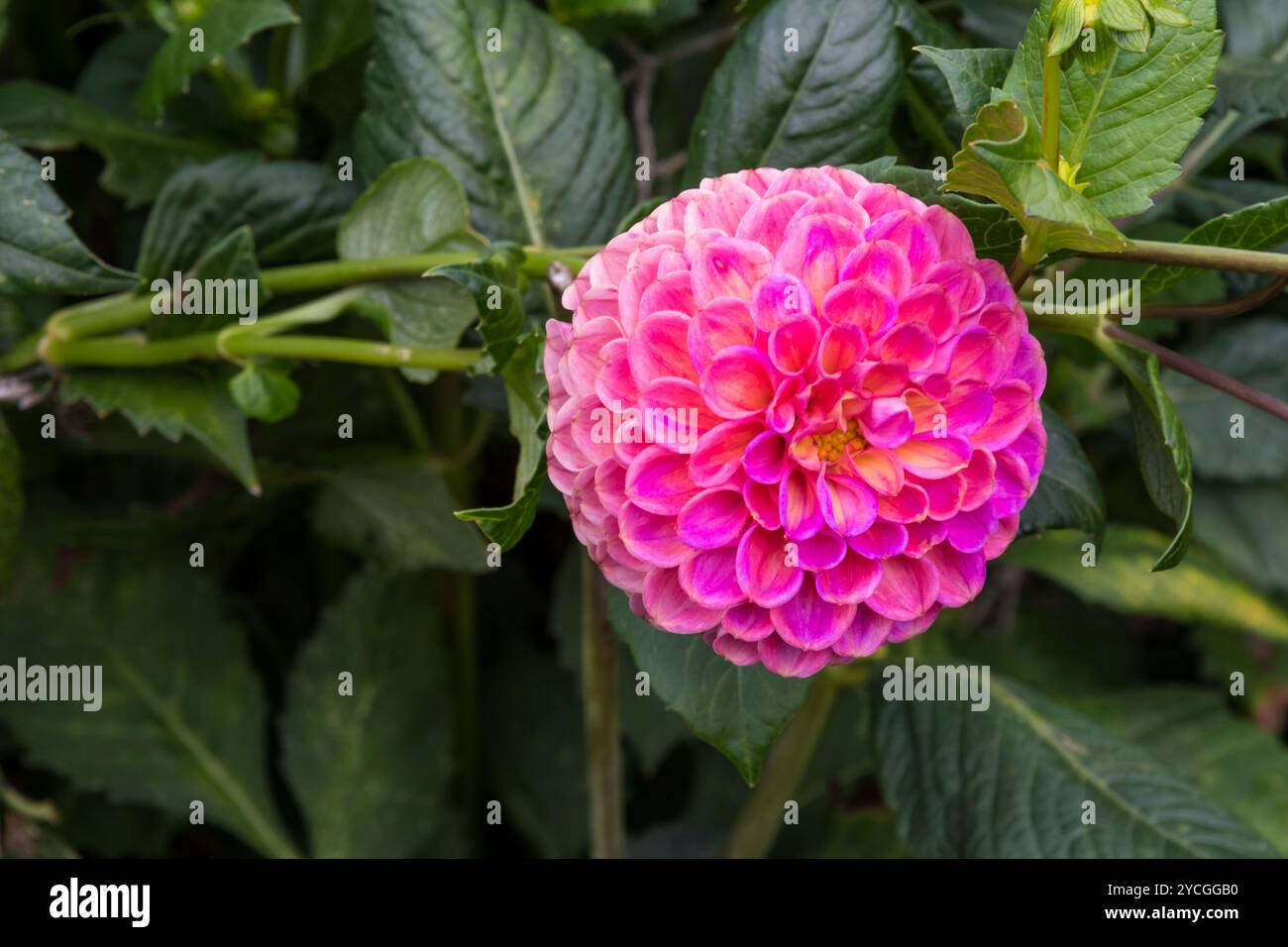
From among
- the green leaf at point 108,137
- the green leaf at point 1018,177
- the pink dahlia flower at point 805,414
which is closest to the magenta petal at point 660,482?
the pink dahlia flower at point 805,414

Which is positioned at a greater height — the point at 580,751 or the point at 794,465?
the point at 794,465

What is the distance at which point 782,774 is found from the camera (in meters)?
0.80

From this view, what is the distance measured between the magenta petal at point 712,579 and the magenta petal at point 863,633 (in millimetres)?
44

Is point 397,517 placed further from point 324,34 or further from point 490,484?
point 324,34

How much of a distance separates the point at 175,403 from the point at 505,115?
23 centimetres

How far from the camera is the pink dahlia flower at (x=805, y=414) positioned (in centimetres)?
43

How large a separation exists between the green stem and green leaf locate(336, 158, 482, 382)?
279 millimetres

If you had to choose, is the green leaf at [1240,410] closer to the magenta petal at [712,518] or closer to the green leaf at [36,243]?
the magenta petal at [712,518]

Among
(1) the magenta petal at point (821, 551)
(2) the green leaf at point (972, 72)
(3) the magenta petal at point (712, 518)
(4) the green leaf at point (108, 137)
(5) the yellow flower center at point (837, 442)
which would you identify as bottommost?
(1) the magenta petal at point (821, 551)

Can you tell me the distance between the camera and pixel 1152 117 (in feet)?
1.48

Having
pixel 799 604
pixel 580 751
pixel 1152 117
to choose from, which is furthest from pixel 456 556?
pixel 1152 117

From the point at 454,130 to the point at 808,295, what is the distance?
0.93 ft
